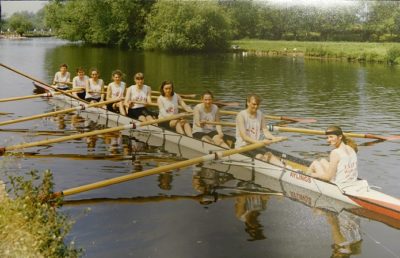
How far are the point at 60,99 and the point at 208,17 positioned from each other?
186 ft

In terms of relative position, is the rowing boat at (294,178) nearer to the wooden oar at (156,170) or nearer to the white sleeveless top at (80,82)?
the wooden oar at (156,170)

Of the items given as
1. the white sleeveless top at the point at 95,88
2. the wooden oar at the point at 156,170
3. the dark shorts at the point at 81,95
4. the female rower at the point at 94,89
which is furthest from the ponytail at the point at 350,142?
the dark shorts at the point at 81,95

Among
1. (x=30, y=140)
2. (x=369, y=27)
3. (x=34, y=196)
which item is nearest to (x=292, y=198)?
(x=34, y=196)

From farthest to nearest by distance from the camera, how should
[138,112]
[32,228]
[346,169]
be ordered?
[138,112], [346,169], [32,228]

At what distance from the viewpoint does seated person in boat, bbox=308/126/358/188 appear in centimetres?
1133

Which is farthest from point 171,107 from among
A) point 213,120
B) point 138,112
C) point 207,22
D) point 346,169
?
point 207,22

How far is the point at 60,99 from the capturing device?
27.8 meters

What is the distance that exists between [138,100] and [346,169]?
10.8 meters

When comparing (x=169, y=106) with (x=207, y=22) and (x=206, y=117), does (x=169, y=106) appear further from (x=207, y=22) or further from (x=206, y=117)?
(x=207, y=22)

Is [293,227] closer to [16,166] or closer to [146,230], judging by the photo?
[146,230]

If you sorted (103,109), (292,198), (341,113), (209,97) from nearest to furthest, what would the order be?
(292,198), (209,97), (103,109), (341,113)

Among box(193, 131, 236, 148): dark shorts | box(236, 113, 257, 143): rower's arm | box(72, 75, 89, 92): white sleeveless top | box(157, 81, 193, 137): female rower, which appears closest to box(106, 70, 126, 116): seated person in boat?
box(157, 81, 193, 137): female rower

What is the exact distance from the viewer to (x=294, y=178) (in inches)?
513

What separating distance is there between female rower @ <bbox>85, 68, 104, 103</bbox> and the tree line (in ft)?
180
